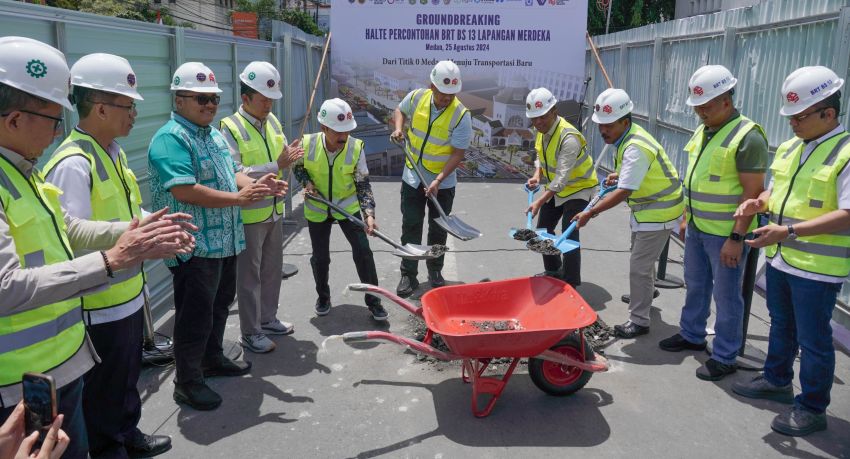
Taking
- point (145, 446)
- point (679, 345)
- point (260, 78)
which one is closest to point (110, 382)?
point (145, 446)

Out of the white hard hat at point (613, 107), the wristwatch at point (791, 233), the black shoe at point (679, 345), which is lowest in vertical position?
the black shoe at point (679, 345)

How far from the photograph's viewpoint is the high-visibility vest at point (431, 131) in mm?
5758

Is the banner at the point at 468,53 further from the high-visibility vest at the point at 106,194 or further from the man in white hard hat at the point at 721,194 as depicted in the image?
the high-visibility vest at the point at 106,194

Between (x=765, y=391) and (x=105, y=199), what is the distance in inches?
156

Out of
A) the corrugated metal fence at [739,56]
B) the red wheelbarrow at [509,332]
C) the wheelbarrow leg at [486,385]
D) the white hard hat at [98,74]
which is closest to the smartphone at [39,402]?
the white hard hat at [98,74]

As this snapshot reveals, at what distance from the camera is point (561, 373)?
3943 millimetres

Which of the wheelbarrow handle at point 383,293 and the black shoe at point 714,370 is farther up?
the wheelbarrow handle at point 383,293

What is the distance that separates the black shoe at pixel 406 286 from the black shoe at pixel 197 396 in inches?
93.3

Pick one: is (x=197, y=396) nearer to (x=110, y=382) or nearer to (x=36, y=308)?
(x=110, y=382)

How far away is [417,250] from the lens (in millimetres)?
5215

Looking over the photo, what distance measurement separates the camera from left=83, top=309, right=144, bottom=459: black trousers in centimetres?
283

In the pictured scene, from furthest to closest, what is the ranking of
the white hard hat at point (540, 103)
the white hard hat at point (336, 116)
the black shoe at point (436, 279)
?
the black shoe at point (436, 279)
the white hard hat at point (540, 103)
the white hard hat at point (336, 116)

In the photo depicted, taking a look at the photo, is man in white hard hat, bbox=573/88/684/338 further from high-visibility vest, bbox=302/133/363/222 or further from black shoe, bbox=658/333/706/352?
high-visibility vest, bbox=302/133/363/222

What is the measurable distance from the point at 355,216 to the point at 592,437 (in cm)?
258
